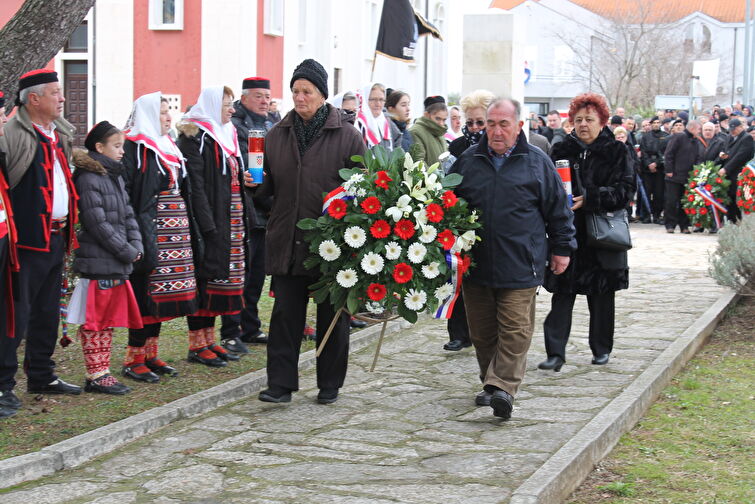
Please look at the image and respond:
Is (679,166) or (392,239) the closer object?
(392,239)

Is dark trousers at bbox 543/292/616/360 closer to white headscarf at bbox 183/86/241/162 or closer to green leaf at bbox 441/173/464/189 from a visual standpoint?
green leaf at bbox 441/173/464/189

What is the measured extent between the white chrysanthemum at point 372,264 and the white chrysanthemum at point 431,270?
11.0 inches

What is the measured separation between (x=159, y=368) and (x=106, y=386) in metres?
0.70

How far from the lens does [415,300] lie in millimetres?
6988

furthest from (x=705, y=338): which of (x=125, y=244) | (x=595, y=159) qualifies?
(x=125, y=244)

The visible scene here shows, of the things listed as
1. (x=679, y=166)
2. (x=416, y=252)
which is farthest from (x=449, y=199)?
(x=679, y=166)

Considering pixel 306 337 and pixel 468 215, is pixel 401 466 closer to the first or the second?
pixel 468 215

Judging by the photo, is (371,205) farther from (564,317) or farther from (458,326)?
(458,326)

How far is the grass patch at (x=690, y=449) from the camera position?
5.84 metres

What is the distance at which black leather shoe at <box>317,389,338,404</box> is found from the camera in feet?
24.4

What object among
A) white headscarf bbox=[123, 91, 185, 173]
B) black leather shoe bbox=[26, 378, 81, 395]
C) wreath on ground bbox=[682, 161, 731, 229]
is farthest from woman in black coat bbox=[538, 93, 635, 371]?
wreath on ground bbox=[682, 161, 731, 229]

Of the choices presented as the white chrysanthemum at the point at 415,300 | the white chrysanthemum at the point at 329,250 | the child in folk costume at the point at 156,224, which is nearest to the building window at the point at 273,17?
the child in folk costume at the point at 156,224

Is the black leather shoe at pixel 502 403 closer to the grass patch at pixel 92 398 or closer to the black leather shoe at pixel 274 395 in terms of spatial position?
the black leather shoe at pixel 274 395

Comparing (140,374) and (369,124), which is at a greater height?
(369,124)
